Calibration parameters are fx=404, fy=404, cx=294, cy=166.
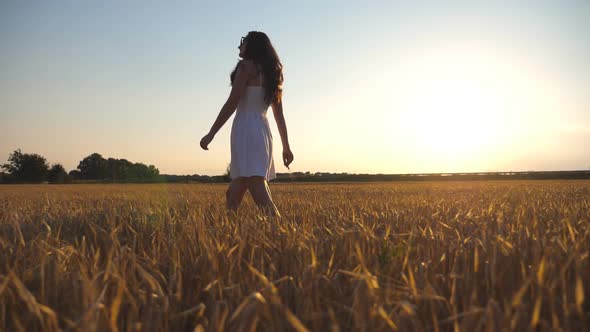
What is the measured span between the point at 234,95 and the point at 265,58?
49cm

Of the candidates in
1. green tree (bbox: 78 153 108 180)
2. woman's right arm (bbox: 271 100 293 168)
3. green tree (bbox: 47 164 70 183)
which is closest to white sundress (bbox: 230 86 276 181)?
woman's right arm (bbox: 271 100 293 168)

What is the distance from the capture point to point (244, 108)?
4055mm

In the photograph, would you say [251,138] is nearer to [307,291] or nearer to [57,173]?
[307,291]

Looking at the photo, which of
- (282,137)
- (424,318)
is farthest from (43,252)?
(282,137)

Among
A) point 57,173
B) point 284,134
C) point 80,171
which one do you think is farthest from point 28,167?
point 284,134

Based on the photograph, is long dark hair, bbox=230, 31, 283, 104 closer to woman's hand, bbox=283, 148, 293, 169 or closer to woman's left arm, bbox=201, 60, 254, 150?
woman's left arm, bbox=201, 60, 254, 150

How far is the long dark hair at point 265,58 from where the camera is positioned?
399 cm

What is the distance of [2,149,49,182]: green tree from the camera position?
82.4 m

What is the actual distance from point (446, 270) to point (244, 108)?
2.87m

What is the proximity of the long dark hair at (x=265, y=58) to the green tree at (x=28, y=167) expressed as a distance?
9320 centimetres

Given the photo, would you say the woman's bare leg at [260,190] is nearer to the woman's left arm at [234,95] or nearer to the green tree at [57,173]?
the woman's left arm at [234,95]

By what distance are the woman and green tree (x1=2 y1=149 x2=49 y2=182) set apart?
93040 millimetres

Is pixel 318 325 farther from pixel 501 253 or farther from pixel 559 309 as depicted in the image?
pixel 501 253

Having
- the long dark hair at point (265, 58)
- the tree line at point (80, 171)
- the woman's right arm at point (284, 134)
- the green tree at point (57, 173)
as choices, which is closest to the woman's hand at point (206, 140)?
the long dark hair at point (265, 58)
